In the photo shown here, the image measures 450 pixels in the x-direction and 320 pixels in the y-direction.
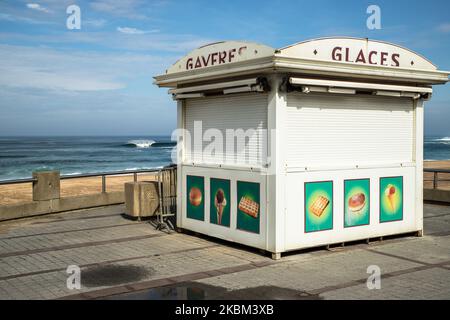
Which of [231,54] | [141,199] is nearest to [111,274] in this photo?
[231,54]

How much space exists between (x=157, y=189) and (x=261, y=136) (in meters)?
4.80

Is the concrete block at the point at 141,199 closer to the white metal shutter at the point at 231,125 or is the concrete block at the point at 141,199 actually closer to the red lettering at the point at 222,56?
the white metal shutter at the point at 231,125

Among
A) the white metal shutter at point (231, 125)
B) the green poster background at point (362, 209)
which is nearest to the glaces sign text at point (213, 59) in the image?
the white metal shutter at point (231, 125)

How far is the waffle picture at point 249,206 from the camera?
9.35 m

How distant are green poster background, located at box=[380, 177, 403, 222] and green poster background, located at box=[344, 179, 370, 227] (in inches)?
16.4

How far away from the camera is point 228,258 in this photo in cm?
908

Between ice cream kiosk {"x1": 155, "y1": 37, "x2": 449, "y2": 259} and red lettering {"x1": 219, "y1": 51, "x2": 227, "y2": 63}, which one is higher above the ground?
red lettering {"x1": 219, "y1": 51, "x2": 227, "y2": 63}

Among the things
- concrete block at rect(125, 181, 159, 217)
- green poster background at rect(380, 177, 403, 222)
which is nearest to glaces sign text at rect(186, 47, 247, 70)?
concrete block at rect(125, 181, 159, 217)

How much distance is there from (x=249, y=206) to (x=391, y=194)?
10.4 ft

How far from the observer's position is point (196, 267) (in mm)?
8438

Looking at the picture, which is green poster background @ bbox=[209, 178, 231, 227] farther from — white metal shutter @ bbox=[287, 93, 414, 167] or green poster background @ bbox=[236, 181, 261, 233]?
white metal shutter @ bbox=[287, 93, 414, 167]

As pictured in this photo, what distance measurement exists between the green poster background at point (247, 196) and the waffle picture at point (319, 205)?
1.02m

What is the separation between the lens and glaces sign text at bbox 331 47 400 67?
918cm
